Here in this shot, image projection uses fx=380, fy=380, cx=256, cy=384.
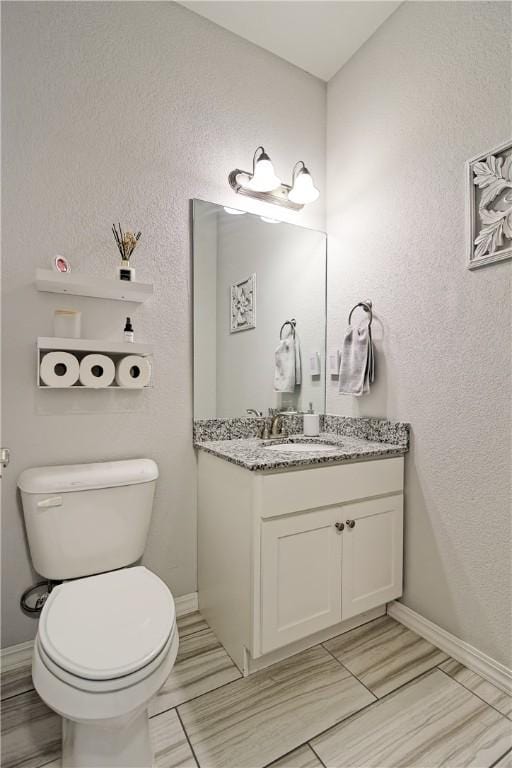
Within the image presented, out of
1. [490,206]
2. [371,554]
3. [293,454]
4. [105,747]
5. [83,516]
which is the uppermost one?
[490,206]

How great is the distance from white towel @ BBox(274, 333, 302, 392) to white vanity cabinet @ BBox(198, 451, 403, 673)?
60 cm

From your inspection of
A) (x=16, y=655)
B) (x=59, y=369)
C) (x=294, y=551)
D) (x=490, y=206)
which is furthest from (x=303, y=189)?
(x=16, y=655)

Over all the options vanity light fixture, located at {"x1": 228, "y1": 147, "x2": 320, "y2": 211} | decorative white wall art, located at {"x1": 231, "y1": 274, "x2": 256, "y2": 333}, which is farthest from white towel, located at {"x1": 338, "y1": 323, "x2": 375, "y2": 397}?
vanity light fixture, located at {"x1": 228, "y1": 147, "x2": 320, "y2": 211}

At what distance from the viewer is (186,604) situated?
1.79m

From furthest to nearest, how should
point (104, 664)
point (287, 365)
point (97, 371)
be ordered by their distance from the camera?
point (287, 365), point (97, 371), point (104, 664)

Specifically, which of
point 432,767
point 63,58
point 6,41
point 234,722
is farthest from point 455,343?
point 6,41

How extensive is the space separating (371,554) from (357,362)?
858 millimetres

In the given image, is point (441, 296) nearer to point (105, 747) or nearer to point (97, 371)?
point (97, 371)

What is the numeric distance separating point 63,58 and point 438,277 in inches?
68.2

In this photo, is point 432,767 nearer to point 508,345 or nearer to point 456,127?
point 508,345

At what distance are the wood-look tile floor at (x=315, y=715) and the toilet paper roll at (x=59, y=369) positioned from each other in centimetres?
109

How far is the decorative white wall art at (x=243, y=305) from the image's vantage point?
191 centimetres

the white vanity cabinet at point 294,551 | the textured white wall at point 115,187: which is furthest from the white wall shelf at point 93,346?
the white vanity cabinet at point 294,551

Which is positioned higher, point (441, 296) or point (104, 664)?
point (441, 296)
